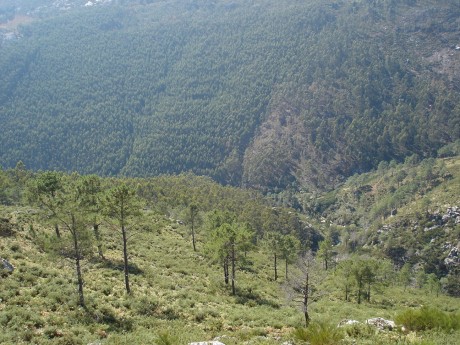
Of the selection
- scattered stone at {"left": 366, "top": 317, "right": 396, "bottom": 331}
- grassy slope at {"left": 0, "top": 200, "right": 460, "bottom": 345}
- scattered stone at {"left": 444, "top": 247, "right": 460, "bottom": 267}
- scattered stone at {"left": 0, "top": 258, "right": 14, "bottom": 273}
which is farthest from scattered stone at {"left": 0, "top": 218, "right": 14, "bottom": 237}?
scattered stone at {"left": 444, "top": 247, "right": 460, "bottom": 267}

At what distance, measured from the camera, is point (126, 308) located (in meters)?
30.8

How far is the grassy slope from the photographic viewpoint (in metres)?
22.5

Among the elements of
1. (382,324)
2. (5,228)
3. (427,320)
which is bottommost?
(5,228)

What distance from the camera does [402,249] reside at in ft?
527

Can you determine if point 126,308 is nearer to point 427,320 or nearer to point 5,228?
point 427,320

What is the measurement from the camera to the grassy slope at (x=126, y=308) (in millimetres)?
22484

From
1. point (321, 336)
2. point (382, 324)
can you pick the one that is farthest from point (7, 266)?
point (382, 324)

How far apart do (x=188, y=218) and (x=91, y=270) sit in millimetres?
43386

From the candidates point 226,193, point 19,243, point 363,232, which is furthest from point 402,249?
point 19,243

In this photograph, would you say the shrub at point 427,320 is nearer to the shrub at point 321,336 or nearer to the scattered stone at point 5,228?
the shrub at point 321,336

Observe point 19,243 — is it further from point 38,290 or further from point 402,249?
point 402,249

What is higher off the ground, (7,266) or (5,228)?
(7,266)

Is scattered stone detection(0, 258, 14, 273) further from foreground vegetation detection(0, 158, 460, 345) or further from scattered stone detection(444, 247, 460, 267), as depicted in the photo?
scattered stone detection(444, 247, 460, 267)

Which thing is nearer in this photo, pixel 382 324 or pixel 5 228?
pixel 382 324
